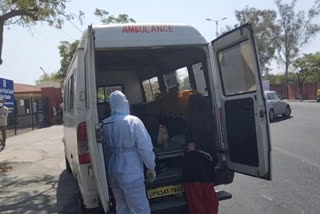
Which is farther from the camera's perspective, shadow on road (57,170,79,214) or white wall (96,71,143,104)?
white wall (96,71,143,104)

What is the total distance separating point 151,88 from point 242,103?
482cm

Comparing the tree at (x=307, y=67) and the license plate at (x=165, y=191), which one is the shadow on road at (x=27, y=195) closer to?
the license plate at (x=165, y=191)

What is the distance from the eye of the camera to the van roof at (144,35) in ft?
17.7

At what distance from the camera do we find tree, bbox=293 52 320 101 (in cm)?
6178

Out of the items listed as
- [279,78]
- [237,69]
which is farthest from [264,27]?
[237,69]

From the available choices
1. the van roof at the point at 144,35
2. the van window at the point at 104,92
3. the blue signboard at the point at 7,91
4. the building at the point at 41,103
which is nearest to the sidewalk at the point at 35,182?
the van window at the point at 104,92

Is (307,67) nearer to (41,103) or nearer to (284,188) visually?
(41,103)

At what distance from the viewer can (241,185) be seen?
27.0 feet

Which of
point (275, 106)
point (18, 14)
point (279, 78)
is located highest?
point (279, 78)

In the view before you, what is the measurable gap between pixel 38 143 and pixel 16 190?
9.63m

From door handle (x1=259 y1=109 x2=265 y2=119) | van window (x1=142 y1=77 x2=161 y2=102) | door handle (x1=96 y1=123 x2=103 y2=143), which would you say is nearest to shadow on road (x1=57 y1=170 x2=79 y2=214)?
van window (x1=142 y1=77 x2=161 y2=102)

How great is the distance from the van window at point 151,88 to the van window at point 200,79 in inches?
89.1

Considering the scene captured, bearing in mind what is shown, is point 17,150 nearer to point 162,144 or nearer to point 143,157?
point 162,144

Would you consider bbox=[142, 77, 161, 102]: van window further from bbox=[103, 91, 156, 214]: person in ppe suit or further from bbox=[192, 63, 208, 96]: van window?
bbox=[103, 91, 156, 214]: person in ppe suit
